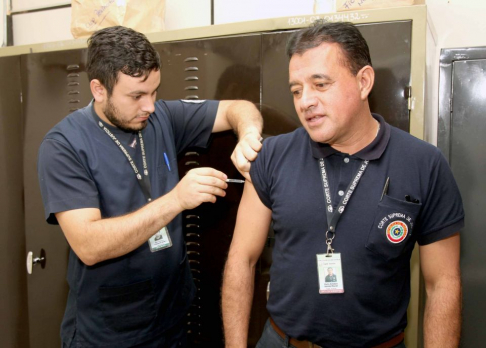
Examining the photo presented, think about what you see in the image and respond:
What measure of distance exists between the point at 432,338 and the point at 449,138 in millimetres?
936

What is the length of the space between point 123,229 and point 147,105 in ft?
1.42

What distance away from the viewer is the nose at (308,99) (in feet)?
3.69

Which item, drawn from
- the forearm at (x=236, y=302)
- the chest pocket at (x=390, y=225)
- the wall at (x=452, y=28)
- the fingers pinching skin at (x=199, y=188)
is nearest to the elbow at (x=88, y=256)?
the fingers pinching skin at (x=199, y=188)

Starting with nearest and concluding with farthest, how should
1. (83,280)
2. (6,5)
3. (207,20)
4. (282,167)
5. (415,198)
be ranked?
(415,198) → (282,167) → (83,280) → (207,20) → (6,5)

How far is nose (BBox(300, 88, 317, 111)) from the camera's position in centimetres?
112

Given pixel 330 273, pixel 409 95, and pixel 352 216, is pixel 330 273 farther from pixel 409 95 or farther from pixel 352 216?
pixel 409 95

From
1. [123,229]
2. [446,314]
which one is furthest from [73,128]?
[446,314]

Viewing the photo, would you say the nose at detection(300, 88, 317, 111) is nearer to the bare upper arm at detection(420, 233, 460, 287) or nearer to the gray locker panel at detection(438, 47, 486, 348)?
the bare upper arm at detection(420, 233, 460, 287)

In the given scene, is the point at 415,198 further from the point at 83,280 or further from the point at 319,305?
the point at 83,280

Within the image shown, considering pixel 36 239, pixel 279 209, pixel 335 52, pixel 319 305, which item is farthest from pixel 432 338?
pixel 36 239

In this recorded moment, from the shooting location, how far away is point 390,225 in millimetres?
1075

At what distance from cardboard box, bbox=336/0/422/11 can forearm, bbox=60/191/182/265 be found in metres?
0.83

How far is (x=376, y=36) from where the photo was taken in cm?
129

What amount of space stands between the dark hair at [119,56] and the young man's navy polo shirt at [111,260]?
16 cm
